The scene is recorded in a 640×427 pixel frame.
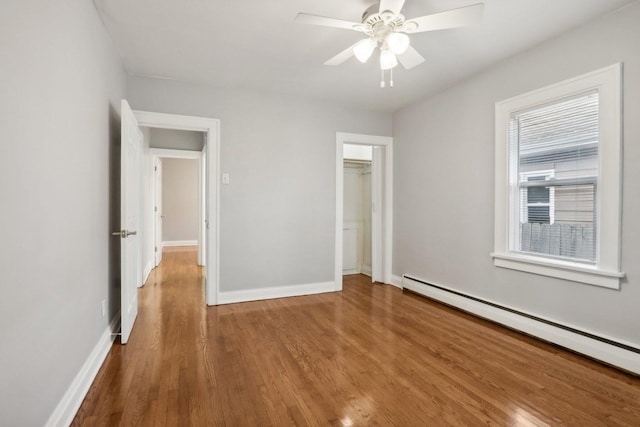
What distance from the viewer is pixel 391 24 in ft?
6.55

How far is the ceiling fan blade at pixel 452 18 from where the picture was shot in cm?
171

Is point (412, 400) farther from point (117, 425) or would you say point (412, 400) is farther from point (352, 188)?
point (352, 188)

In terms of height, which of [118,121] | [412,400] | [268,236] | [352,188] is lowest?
[412,400]

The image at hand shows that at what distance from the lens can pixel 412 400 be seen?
1.83m

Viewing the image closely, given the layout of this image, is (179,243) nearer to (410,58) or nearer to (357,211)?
(357,211)

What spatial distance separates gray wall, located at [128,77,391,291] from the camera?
11.8 ft

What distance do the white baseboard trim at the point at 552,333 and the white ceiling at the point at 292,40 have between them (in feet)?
7.64

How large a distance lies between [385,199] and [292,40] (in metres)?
2.63

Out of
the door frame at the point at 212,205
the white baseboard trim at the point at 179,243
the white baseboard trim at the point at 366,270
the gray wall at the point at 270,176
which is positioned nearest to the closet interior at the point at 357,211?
the white baseboard trim at the point at 366,270

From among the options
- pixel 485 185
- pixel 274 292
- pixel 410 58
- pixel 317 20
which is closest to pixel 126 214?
pixel 274 292

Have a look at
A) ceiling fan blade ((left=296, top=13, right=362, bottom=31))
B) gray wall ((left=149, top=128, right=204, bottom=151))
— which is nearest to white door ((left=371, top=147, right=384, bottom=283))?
ceiling fan blade ((left=296, top=13, right=362, bottom=31))

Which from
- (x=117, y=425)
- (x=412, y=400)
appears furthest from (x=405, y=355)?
(x=117, y=425)

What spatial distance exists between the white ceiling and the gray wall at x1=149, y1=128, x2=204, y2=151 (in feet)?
6.67

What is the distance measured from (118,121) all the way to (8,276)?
214cm
